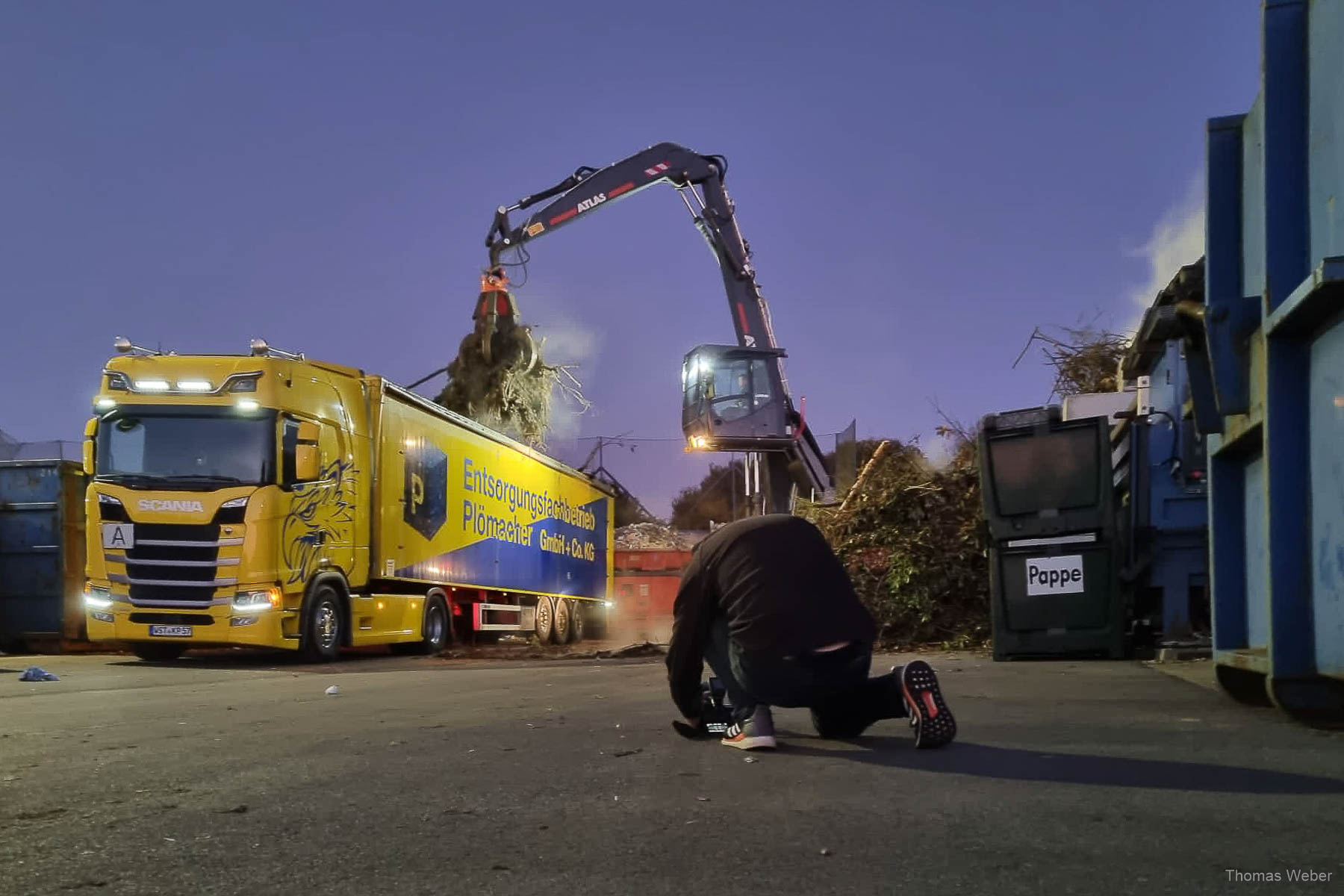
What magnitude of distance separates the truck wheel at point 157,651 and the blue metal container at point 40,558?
2.22 m

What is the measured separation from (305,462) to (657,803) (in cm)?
1030

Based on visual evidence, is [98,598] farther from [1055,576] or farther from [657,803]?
[657,803]

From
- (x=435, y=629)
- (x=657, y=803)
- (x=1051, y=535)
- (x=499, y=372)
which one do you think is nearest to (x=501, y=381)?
(x=499, y=372)

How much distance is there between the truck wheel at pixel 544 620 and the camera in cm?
2169

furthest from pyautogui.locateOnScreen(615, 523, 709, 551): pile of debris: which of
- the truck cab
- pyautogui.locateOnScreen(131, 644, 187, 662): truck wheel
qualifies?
the truck cab

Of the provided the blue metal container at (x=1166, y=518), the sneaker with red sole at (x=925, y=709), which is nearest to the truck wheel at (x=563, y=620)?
the blue metal container at (x=1166, y=518)

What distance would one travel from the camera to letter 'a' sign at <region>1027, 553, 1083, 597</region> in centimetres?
1128

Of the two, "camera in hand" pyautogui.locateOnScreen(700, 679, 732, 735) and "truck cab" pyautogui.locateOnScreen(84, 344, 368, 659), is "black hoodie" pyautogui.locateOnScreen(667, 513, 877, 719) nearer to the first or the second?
"camera in hand" pyautogui.locateOnScreen(700, 679, 732, 735)

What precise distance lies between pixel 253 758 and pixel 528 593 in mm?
15851

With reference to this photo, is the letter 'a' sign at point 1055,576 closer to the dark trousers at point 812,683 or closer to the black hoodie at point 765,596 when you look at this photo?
the dark trousers at point 812,683

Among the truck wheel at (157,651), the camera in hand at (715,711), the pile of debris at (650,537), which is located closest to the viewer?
the camera in hand at (715,711)

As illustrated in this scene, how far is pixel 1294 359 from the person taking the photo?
18.2 feet

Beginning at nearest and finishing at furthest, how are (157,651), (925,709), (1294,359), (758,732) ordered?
(925,709) < (758,732) < (1294,359) < (157,651)

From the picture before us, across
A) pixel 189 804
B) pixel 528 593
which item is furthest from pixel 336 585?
pixel 189 804
